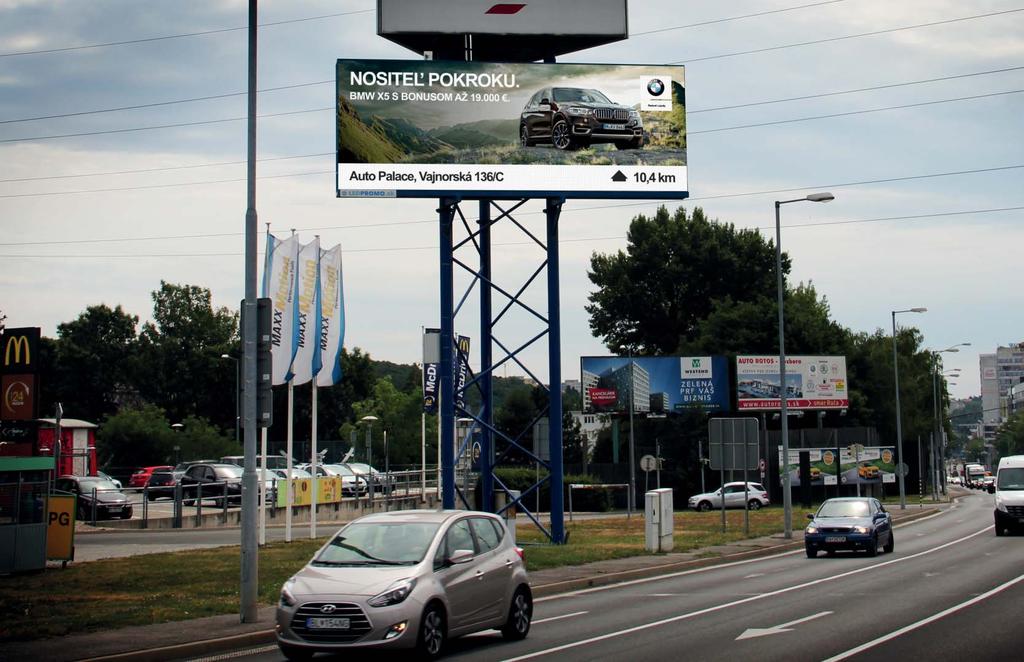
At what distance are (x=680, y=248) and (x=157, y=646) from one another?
76221 mm

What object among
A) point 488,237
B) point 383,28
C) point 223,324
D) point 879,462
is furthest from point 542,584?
point 223,324

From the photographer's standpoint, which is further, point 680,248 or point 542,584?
point 680,248

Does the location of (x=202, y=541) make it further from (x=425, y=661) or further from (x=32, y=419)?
(x=425, y=661)

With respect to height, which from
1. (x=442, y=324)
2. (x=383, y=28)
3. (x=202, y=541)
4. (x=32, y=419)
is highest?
(x=383, y=28)

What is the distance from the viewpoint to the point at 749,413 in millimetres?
81250

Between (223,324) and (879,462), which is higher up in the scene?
(223,324)

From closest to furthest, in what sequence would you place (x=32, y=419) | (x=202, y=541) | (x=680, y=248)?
1. (x=32, y=419)
2. (x=202, y=541)
3. (x=680, y=248)

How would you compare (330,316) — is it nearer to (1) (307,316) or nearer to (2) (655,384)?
(1) (307,316)

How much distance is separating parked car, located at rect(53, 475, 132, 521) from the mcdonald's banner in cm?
1690

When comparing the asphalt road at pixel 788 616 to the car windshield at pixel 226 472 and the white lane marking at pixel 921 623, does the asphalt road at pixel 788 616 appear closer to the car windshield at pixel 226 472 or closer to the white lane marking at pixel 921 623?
the white lane marking at pixel 921 623

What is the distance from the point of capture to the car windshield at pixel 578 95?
29.8 metres

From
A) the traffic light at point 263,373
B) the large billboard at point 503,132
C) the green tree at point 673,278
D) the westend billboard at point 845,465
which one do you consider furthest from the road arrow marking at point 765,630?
the green tree at point 673,278

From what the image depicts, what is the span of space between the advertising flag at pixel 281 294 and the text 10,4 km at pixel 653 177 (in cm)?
891

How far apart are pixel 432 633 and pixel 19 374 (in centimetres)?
1721
